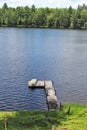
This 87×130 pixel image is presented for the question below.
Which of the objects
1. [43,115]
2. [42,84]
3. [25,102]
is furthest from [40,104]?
[43,115]

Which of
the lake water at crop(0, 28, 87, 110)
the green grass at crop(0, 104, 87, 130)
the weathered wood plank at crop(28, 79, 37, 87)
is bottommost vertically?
the lake water at crop(0, 28, 87, 110)

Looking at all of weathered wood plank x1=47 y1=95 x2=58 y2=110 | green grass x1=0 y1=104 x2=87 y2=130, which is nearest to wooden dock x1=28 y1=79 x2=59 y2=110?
weathered wood plank x1=47 y1=95 x2=58 y2=110

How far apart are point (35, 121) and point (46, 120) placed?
1.07 m

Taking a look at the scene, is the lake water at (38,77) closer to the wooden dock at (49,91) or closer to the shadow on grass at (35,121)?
A: the wooden dock at (49,91)

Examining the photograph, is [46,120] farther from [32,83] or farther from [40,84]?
[40,84]

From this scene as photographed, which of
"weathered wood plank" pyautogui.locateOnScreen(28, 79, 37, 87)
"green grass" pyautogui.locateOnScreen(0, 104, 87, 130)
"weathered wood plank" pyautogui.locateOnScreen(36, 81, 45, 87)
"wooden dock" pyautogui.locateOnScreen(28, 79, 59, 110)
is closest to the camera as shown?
"green grass" pyautogui.locateOnScreen(0, 104, 87, 130)

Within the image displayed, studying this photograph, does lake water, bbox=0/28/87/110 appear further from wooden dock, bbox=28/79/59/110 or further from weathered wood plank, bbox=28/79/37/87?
wooden dock, bbox=28/79/59/110

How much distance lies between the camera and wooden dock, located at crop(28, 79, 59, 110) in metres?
45.2

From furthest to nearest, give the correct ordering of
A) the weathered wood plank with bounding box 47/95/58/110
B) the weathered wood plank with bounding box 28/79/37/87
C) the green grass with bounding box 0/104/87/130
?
the weathered wood plank with bounding box 28/79/37/87, the weathered wood plank with bounding box 47/95/58/110, the green grass with bounding box 0/104/87/130

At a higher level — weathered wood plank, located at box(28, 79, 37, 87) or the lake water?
weathered wood plank, located at box(28, 79, 37, 87)

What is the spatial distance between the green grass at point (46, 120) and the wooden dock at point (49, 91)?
7.80 m

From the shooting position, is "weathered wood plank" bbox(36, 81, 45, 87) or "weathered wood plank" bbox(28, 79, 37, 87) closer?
"weathered wood plank" bbox(28, 79, 37, 87)

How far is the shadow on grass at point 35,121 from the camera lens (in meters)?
30.3

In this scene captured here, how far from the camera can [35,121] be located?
32062 mm
